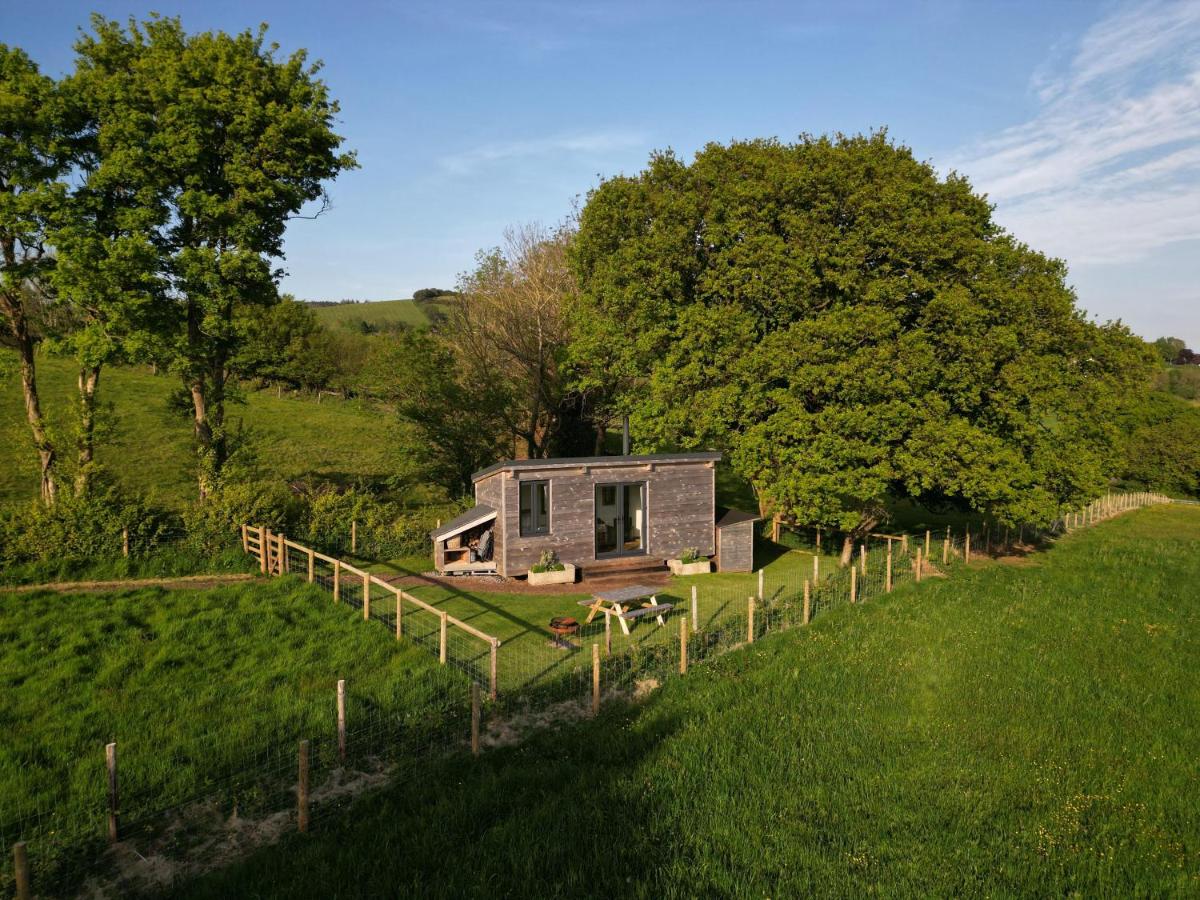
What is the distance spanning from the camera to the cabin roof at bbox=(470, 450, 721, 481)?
64.9ft

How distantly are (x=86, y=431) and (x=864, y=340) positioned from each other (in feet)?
84.7

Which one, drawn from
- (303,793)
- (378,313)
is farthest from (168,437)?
(378,313)

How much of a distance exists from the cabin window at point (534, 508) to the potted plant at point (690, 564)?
179 inches

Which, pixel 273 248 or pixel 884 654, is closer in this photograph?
pixel 884 654

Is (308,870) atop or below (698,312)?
below

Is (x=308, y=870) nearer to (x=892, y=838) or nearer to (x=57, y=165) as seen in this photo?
(x=892, y=838)

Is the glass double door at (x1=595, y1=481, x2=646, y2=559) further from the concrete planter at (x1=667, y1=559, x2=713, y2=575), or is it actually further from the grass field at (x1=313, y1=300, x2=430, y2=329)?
the grass field at (x1=313, y1=300, x2=430, y2=329)

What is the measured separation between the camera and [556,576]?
20.0 m

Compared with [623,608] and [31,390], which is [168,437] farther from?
[623,608]

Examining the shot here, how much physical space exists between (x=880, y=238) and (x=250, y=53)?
23310 millimetres

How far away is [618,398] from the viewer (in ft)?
94.4

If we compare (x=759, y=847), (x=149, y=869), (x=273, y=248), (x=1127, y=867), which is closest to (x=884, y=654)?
(x=1127, y=867)

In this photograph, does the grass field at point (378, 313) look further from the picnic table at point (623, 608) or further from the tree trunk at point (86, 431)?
the picnic table at point (623, 608)

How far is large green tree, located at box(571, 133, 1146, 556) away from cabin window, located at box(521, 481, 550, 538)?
271 inches
